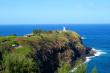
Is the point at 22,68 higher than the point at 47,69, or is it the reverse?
the point at 22,68

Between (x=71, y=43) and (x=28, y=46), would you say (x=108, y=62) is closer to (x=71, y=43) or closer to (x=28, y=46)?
(x=71, y=43)

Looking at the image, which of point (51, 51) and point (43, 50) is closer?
point (43, 50)

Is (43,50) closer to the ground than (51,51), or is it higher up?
higher up

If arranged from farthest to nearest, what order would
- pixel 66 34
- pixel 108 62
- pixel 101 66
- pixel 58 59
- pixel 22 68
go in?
pixel 66 34
pixel 108 62
pixel 101 66
pixel 58 59
pixel 22 68

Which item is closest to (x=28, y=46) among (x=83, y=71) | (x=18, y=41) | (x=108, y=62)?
(x=18, y=41)

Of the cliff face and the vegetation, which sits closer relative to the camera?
the vegetation

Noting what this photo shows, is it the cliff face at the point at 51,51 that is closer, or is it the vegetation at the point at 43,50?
the vegetation at the point at 43,50

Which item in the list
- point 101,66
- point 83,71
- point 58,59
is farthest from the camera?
point 101,66

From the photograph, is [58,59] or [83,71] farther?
[58,59]
